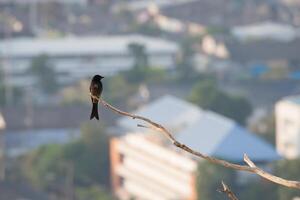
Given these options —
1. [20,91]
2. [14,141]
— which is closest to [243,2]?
[20,91]

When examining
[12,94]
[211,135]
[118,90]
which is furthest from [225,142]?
[12,94]

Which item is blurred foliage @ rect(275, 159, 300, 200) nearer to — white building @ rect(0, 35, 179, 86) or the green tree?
the green tree

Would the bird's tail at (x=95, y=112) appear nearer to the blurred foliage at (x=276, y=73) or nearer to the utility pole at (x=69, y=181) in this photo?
the utility pole at (x=69, y=181)

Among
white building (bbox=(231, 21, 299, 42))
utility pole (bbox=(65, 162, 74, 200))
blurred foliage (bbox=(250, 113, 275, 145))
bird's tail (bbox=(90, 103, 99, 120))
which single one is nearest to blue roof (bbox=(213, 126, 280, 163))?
utility pole (bbox=(65, 162, 74, 200))

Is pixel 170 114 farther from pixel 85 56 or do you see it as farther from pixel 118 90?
pixel 85 56

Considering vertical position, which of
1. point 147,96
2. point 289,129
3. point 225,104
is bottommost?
point 147,96

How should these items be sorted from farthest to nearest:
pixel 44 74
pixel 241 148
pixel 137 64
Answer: pixel 137 64, pixel 44 74, pixel 241 148

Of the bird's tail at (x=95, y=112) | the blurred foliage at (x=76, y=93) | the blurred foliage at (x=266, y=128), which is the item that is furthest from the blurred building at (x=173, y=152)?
the bird's tail at (x=95, y=112)

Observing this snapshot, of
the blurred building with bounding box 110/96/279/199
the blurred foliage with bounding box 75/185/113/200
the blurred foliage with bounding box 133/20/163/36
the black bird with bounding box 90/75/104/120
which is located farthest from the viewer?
the blurred foliage with bounding box 133/20/163/36
